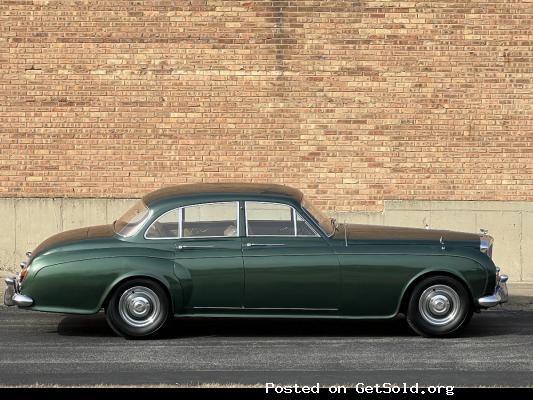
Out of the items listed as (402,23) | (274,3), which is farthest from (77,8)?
(402,23)

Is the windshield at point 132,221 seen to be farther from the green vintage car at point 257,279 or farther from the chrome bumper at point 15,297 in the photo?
the chrome bumper at point 15,297

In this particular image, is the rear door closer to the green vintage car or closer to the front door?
the green vintage car

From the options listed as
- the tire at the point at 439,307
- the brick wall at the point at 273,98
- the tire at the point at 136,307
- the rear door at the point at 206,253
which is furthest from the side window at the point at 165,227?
the brick wall at the point at 273,98

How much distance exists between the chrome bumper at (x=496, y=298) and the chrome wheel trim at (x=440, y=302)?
0.23m

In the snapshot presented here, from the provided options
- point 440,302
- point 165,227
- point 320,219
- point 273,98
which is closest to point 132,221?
point 165,227

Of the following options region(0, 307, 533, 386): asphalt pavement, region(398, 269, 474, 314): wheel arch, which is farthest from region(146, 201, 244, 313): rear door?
region(398, 269, 474, 314): wheel arch

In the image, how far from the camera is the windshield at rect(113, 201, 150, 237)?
1122cm

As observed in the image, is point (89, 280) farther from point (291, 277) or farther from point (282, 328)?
point (282, 328)

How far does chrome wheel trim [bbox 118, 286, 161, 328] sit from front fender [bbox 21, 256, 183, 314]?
5.7 inches

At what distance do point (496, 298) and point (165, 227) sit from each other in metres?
3.17

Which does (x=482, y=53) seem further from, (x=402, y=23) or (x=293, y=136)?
(x=293, y=136)

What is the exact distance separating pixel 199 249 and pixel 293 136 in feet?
17.2

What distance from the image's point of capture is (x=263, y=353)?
10359 mm

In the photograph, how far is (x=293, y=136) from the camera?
52.6 feet
